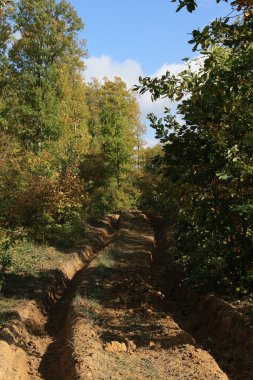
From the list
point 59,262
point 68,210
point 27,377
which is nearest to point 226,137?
point 27,377

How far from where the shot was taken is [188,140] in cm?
1048

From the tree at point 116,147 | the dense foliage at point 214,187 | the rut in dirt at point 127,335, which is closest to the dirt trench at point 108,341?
the rut in dirt at point 127,335

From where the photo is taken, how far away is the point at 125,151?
38.8 m

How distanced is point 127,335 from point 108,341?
64 cm

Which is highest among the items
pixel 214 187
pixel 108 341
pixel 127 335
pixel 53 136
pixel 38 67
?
pixel 38 67

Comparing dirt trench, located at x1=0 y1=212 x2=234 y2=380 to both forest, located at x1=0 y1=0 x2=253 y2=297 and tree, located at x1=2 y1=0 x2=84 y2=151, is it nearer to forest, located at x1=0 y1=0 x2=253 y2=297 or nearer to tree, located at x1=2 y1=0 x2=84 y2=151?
forest, located at x1=0 y1=0 x2=253 y2=297

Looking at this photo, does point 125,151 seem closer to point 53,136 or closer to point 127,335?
point 53,136

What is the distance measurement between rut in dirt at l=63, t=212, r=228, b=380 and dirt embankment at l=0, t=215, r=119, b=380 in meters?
0.78

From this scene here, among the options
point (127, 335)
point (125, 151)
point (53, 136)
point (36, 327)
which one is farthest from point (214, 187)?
point (125, 151)

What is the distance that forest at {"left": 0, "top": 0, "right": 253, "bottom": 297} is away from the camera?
6.62 meters

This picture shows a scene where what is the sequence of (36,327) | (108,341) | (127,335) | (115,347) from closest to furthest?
(115,347)
(108,341)
(127,335)
(36,327)

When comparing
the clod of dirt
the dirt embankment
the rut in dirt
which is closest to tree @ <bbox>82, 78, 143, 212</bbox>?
the dirt embankment

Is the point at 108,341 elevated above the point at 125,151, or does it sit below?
below

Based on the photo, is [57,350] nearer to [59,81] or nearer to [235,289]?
[235,289]
